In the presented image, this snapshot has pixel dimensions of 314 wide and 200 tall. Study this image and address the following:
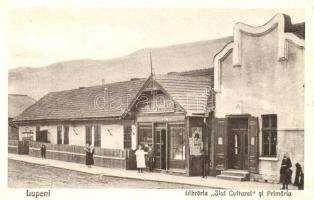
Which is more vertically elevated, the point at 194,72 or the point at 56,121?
the point at 194,72

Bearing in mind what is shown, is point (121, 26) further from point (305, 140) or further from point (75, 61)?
point (305, 140)

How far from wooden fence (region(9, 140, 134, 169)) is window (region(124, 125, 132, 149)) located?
606 millimetres

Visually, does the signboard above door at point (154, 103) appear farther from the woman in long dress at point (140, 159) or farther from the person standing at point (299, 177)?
the person standing at point (299, 177)

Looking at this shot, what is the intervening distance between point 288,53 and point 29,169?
230 inches

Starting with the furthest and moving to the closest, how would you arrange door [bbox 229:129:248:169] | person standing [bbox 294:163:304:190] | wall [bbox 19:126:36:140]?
wall [bbox 19:126:36:140] → door [bbox 229:129:248:169] → person standing [bbox 294:163:304:190]

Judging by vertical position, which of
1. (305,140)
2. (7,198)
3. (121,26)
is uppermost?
(121,26)

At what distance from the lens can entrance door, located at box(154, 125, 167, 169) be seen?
1559 cm

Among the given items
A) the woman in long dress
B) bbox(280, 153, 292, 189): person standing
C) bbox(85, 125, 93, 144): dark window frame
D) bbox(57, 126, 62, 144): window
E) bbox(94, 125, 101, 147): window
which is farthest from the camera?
bbox(57, 126, 62, 144): window

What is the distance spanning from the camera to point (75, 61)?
1344 centimetres

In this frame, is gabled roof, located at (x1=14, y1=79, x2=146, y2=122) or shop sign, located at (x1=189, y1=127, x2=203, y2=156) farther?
gabled roof, located at (x1=14, y1=79, x2=146, y2=122)

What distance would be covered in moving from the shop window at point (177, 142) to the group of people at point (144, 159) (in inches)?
22.1

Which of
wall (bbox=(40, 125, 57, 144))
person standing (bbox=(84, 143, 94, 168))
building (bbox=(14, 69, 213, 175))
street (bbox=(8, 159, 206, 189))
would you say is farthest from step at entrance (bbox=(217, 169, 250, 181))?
wall (bbox=(40, 125, 57, 144))

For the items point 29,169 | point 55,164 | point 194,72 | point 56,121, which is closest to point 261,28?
point 194,72

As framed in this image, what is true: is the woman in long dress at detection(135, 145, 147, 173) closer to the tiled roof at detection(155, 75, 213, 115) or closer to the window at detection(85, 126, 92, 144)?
the tiled roof at detection(155, 75, 213, 115)
